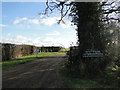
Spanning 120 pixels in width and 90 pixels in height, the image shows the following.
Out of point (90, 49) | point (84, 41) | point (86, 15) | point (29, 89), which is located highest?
point (86, 15)

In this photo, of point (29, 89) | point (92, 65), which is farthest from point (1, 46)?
point (92, 65)

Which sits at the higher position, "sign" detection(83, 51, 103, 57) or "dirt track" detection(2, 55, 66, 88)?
"sign" detection(83, 51, 103, 57)

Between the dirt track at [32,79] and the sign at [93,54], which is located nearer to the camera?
the dirt track at [32,79]

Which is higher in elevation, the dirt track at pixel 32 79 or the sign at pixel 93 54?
the sign at pixel 93 54

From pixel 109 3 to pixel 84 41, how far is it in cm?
646

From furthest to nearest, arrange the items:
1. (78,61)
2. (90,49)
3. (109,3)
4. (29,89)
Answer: (109,3), (90,49), (78,61), (29,89)

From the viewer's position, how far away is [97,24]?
728cm

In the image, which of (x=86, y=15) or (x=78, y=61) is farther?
(x=86, y=15)

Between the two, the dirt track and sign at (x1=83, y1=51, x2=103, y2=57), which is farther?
sign at (x1=83, y1=51, x2=103, y2=57)

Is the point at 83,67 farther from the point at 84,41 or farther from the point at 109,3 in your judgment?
the point at 109,3

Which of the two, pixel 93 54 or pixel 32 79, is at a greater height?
pixel 93 54

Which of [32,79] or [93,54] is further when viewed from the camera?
[93,54]

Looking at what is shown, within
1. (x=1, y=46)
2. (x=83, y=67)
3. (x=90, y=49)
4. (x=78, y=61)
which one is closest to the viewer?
(x=83, y=67)

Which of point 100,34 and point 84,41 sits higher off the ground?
point 100,34
